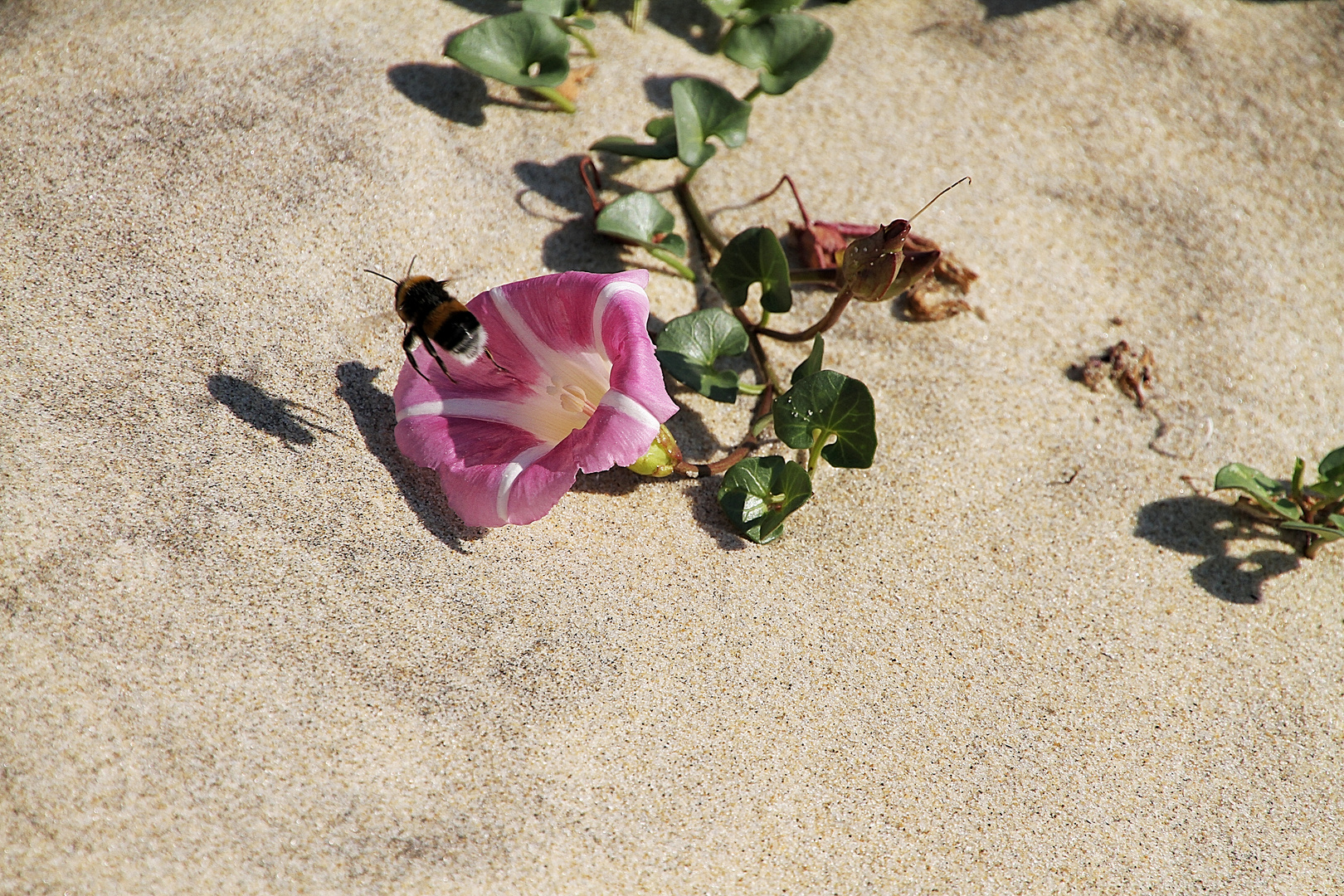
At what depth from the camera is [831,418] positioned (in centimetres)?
221

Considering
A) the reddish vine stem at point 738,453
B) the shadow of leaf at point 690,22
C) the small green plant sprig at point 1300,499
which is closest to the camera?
the reddish vine stem at point 738,453

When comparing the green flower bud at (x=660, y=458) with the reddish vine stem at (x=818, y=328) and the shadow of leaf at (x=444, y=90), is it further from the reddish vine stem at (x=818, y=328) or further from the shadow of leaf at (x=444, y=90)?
the shadow of leaf at (x=444, y=90)

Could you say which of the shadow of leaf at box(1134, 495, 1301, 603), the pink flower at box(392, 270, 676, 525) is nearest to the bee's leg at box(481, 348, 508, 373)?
the pink flower at box(392, 270, 676, 525)

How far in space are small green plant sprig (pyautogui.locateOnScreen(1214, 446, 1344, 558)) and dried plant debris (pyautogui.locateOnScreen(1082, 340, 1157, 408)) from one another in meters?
0.37

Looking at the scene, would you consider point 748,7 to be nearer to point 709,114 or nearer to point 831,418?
point 709,114

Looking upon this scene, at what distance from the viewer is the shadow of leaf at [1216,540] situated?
244cm

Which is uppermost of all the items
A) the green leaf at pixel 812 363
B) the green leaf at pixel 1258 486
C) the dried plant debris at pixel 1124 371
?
the green leaf at pixel 812 363

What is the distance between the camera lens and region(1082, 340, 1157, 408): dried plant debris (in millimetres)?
2773

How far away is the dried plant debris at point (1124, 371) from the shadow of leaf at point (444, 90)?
6.82 ft

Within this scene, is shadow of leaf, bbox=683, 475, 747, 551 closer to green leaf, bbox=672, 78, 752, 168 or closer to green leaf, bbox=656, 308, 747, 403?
green leaf, bbox=656, 308, 747, 403

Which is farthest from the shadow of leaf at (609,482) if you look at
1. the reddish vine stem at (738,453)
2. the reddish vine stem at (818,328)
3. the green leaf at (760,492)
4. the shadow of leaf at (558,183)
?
the shadow of leaf at (558,183)

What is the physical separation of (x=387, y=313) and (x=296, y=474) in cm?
55

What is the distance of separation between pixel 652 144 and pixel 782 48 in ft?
1.88

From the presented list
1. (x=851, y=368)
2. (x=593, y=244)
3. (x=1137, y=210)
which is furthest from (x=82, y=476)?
(x=1137, y=210)
